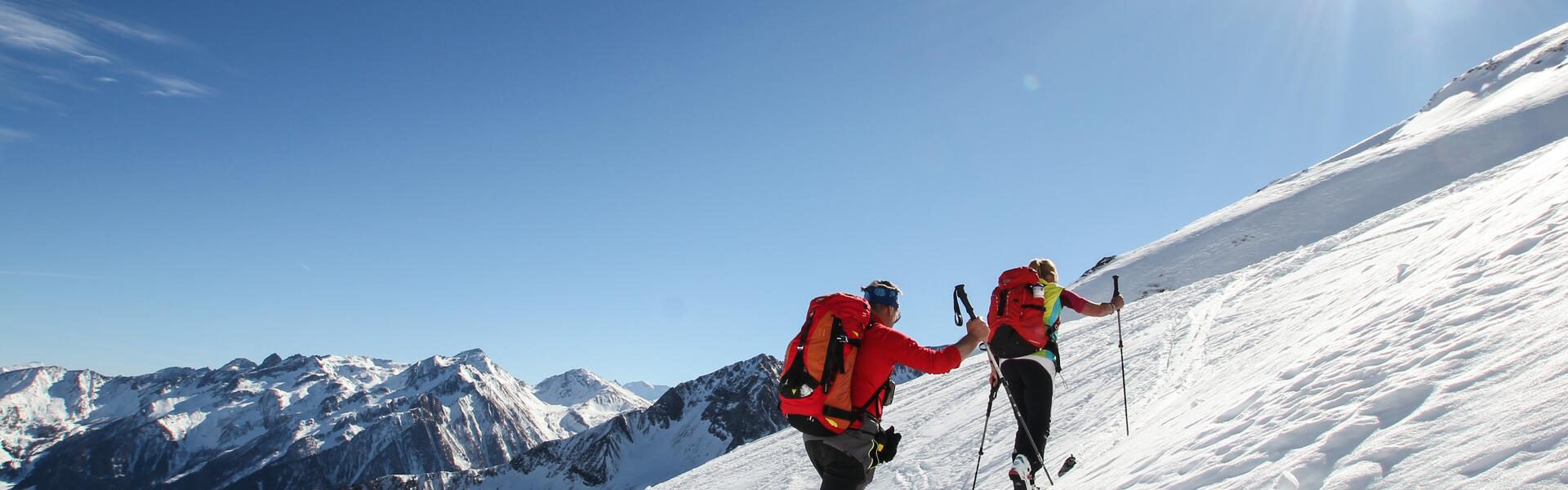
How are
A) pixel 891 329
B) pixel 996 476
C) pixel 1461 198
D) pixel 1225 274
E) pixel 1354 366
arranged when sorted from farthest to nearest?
pixel 1225 274
pixel 1461 198
pixel 996 476
pixel 1354 366
pixel 891 329

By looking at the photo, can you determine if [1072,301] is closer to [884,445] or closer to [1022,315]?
[1022,315]

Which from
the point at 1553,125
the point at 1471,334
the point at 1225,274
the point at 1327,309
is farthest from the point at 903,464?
the point at 1553,125

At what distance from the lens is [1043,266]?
800 centimetres

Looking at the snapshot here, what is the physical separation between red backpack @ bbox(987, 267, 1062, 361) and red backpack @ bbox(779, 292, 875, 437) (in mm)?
2830

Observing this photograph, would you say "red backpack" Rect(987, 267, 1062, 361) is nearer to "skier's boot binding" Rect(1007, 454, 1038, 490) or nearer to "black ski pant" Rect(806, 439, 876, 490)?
"skier's boot binding" Rect(1007, 454, 1038, 490)

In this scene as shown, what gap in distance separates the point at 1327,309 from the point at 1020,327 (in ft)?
22.9

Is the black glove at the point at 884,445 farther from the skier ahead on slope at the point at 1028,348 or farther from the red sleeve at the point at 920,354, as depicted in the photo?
the skier ahead on slope at the point at 1028,348

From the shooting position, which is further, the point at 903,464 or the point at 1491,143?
the point at 1491,143

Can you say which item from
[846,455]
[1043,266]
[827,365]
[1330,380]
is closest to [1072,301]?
[1043,266]

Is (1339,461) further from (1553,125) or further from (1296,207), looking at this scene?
(1553,125)

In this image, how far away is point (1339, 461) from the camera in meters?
4.14

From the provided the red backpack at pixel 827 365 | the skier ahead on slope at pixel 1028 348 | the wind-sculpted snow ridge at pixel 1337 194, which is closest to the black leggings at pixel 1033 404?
the skier ahead on slope at pixel 1028 348

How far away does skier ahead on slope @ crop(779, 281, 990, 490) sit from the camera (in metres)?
4.95

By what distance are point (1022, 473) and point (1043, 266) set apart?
2.20 meters
